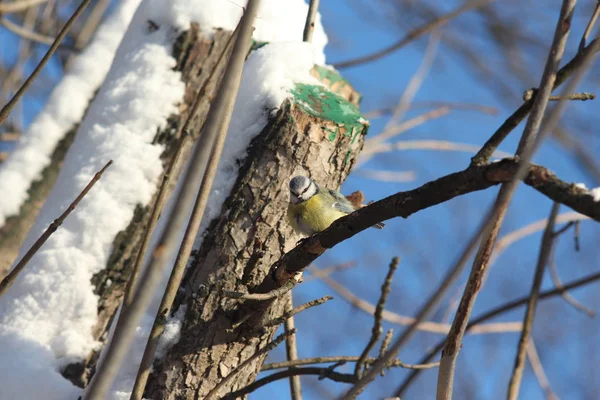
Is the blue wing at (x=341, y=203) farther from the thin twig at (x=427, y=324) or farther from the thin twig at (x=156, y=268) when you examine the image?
the thin twig at (x=156, y=268)

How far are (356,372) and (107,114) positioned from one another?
4.35 ft

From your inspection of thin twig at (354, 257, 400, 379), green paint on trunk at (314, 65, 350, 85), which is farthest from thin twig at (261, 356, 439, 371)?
green paint on trunk at (314, 65, 350, 85)

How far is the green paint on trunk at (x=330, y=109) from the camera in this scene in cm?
198

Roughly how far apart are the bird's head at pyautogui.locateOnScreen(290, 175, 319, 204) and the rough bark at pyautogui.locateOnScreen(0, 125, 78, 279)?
1276 millimetres

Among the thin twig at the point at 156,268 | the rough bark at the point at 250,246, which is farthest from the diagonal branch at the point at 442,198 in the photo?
the thin twig at the point at 156,268

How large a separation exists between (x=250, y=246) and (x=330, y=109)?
508mm

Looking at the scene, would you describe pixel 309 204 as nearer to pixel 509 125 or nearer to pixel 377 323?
pixel 377 323

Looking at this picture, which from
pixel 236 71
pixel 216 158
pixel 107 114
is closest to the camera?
pixel 236 71

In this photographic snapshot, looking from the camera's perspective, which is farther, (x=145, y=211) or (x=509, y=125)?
(x=145, y=211)

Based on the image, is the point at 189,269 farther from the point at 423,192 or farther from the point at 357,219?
the point at 423,192

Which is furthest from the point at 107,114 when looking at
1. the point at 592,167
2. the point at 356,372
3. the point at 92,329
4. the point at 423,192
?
the point at 592,167

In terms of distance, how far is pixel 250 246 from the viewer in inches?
70.4

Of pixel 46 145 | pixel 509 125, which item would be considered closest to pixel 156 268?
pixel 509 125

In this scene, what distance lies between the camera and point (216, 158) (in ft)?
3.78
